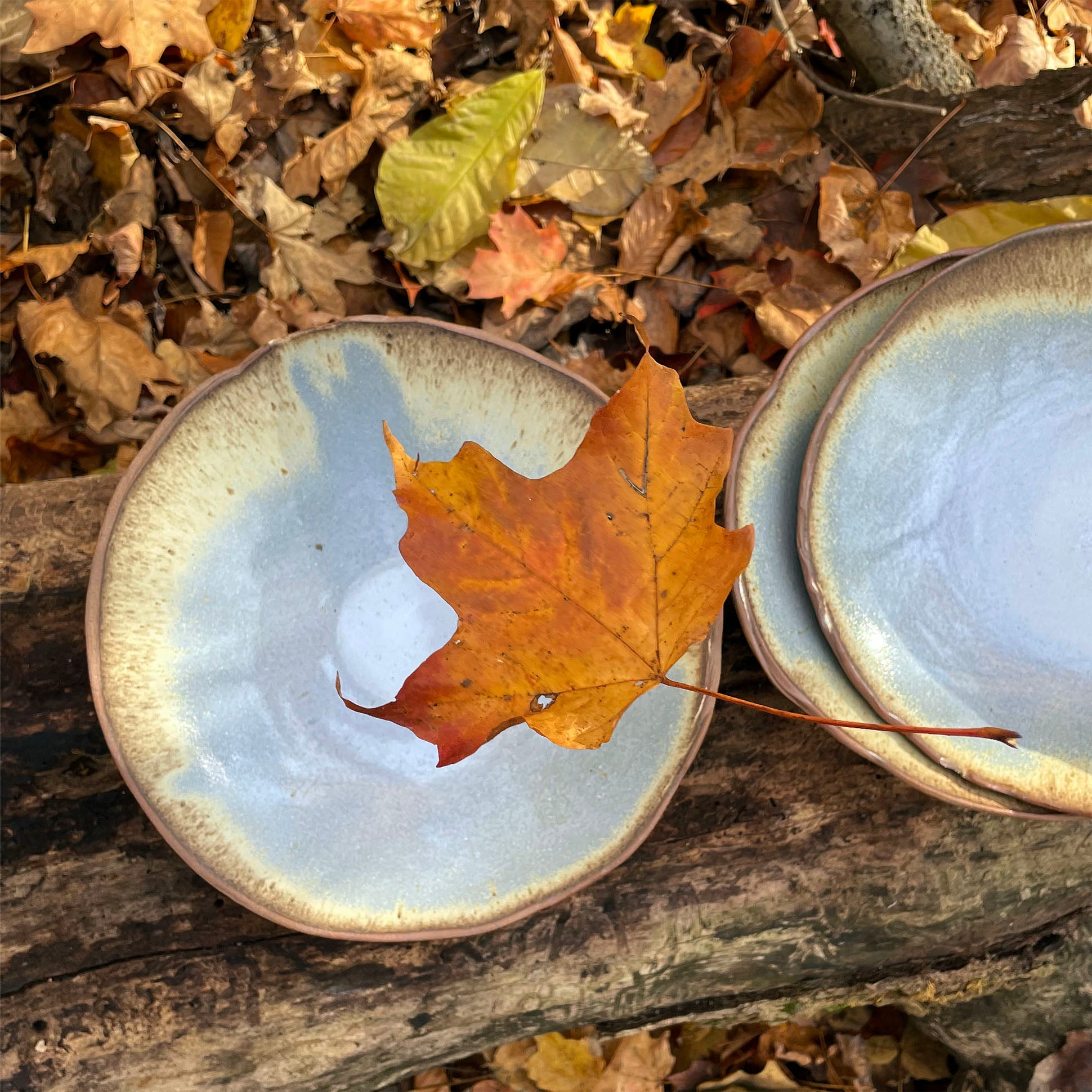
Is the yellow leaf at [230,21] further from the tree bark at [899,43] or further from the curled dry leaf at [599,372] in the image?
the tree bark at [899,43]

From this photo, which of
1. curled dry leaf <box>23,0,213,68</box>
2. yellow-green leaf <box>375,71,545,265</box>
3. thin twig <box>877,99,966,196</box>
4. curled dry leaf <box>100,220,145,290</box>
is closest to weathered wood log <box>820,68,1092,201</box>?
thin twig <box>877,99,966,196</box>

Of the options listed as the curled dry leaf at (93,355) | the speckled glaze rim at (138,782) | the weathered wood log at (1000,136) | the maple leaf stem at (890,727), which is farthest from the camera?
the curled dry leaf at (93,355)

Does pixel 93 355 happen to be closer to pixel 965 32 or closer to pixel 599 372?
pixel 599 372

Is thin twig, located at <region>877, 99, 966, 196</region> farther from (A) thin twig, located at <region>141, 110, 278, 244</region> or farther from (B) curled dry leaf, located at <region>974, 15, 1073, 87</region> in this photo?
(A) thin twig, located at <region>141, 110, 278, 244</region>

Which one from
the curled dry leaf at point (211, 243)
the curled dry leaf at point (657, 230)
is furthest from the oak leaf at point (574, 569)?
the curled dry leaf at point (211, 243)

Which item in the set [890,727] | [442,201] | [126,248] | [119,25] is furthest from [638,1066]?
[119,25]

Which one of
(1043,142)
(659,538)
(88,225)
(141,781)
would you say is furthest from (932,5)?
(141,781)

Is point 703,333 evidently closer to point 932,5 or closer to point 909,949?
point 932,5
